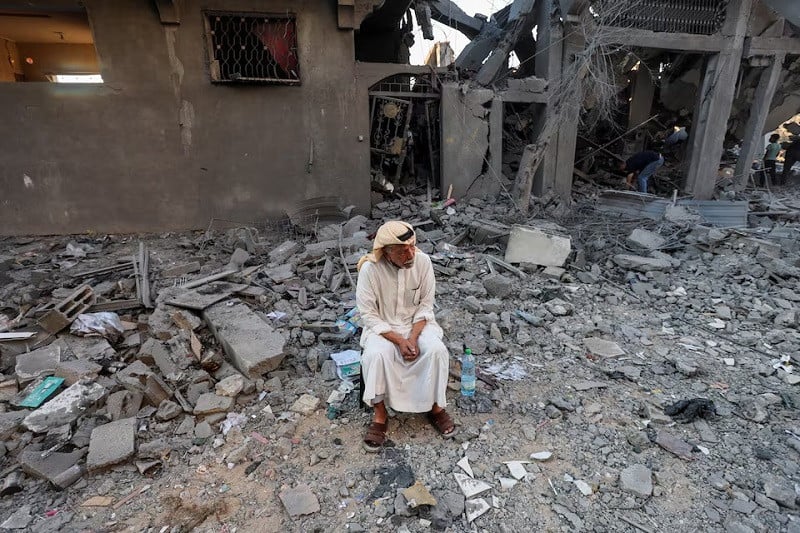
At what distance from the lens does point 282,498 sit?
2.63 m

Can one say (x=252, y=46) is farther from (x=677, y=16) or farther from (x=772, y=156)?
(x=772, y=156)

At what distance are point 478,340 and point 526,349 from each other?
1.59 ft

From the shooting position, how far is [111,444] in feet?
9.63

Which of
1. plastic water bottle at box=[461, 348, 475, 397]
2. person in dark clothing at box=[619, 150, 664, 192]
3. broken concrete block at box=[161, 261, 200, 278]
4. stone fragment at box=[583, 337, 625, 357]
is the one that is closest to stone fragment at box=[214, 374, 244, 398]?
plastic water bottle at box=[461, 348, 475, 397]

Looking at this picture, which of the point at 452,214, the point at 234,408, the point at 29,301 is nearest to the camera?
the point at 234,408

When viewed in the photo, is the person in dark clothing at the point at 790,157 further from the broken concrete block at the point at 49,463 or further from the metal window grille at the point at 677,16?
the broken concrete block at the point at 49,463

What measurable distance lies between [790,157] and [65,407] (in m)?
17.8

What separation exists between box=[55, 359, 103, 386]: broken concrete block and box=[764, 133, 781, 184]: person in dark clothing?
645 inches

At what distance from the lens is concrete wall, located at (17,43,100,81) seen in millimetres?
9648

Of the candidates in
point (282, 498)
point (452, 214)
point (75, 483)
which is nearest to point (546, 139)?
point (452, 214)

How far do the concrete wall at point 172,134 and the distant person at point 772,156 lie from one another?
41.3 ft

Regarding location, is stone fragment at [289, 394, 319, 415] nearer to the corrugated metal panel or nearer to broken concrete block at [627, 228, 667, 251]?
broken concrete block at [627, 228, 667, 251]

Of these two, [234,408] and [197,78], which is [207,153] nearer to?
[197,78]

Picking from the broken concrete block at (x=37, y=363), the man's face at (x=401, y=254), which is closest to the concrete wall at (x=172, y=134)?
the broken concrete block at (x=37, y=363)
